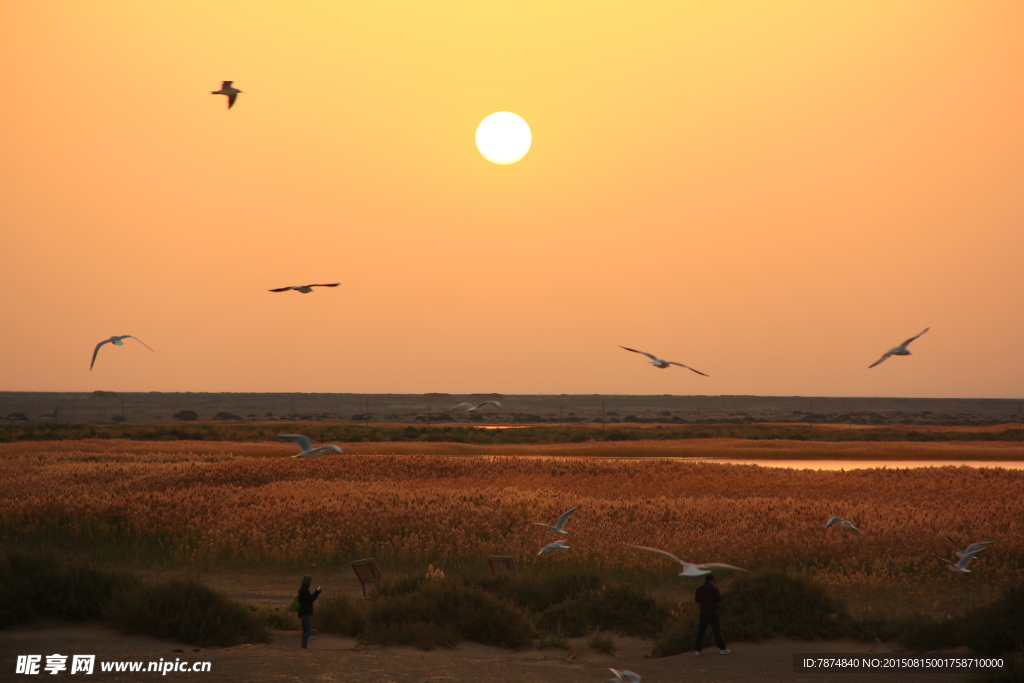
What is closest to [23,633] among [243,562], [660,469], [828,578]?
[243,562]

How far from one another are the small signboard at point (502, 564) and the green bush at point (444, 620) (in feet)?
10.1

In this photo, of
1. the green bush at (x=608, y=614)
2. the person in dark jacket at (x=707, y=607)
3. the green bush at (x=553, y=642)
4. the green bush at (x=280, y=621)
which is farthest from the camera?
the green bush at (x=608, y=614)

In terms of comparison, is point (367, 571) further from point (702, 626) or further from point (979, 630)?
point (979, 630)

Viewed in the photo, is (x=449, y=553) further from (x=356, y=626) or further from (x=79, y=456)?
(x=79, y=456)

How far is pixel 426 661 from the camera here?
1419 centimetres

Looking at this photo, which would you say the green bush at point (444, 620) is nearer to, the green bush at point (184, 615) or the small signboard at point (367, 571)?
the small signboard at point (367, 571)

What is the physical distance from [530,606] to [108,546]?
13870 millimetres

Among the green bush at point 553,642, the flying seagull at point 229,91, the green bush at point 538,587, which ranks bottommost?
the green bush at point 553,642

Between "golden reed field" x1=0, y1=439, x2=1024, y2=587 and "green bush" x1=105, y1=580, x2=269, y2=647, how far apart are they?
7616 millimetres

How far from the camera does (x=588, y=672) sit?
13.8 metres

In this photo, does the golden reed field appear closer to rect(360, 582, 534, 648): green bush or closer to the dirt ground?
the dirt ground

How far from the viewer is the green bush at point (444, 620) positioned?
15.5 m

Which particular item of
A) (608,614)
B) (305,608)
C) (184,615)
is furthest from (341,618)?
(608,614)

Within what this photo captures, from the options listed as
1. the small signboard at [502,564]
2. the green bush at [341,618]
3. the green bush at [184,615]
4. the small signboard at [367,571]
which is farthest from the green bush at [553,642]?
the green bush at [184,615]
